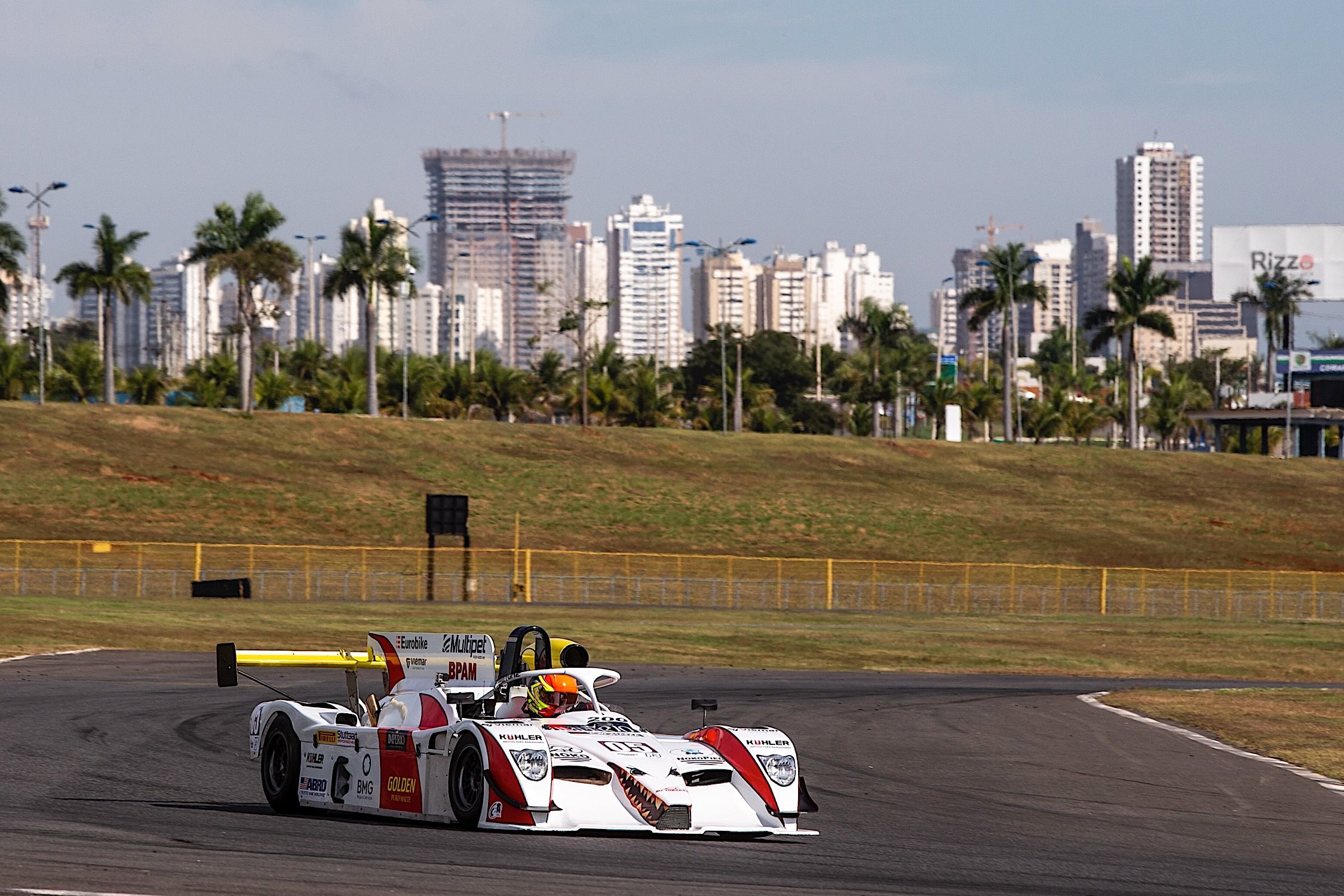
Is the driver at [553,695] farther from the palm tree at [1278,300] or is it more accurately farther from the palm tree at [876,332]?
the palm tree at [1278,300]

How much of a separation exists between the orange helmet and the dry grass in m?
11.0

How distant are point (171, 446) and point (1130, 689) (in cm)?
6061

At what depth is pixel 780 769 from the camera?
14.3m

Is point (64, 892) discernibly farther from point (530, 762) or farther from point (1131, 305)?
point (1131, 305)

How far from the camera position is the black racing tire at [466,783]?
542 inches

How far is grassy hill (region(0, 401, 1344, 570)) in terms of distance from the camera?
Answer: 7619 cm

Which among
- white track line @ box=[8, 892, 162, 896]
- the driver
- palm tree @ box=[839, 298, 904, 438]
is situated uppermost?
palm tree @ box=[839, 298, 904, 438]

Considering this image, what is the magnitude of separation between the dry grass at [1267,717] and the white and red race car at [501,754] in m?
10.3

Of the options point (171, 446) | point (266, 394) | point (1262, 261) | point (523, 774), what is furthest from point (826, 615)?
→ point (1262, 261)

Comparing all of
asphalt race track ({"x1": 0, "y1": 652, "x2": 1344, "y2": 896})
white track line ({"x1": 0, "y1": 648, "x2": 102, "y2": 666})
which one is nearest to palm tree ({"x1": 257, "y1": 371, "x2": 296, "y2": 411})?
white track line ({"x1": 0, "y1": 648, "x2": 102, "y2": 666})

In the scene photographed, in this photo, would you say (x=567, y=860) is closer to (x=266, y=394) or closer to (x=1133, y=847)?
(x=1133, y=847)

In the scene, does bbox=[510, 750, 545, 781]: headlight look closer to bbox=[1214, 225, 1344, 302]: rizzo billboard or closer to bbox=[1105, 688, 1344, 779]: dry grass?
bbox=[1105, 688, 1344, 779]: dry grass

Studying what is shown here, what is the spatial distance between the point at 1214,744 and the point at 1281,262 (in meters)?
137

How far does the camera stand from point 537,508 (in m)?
81.8
